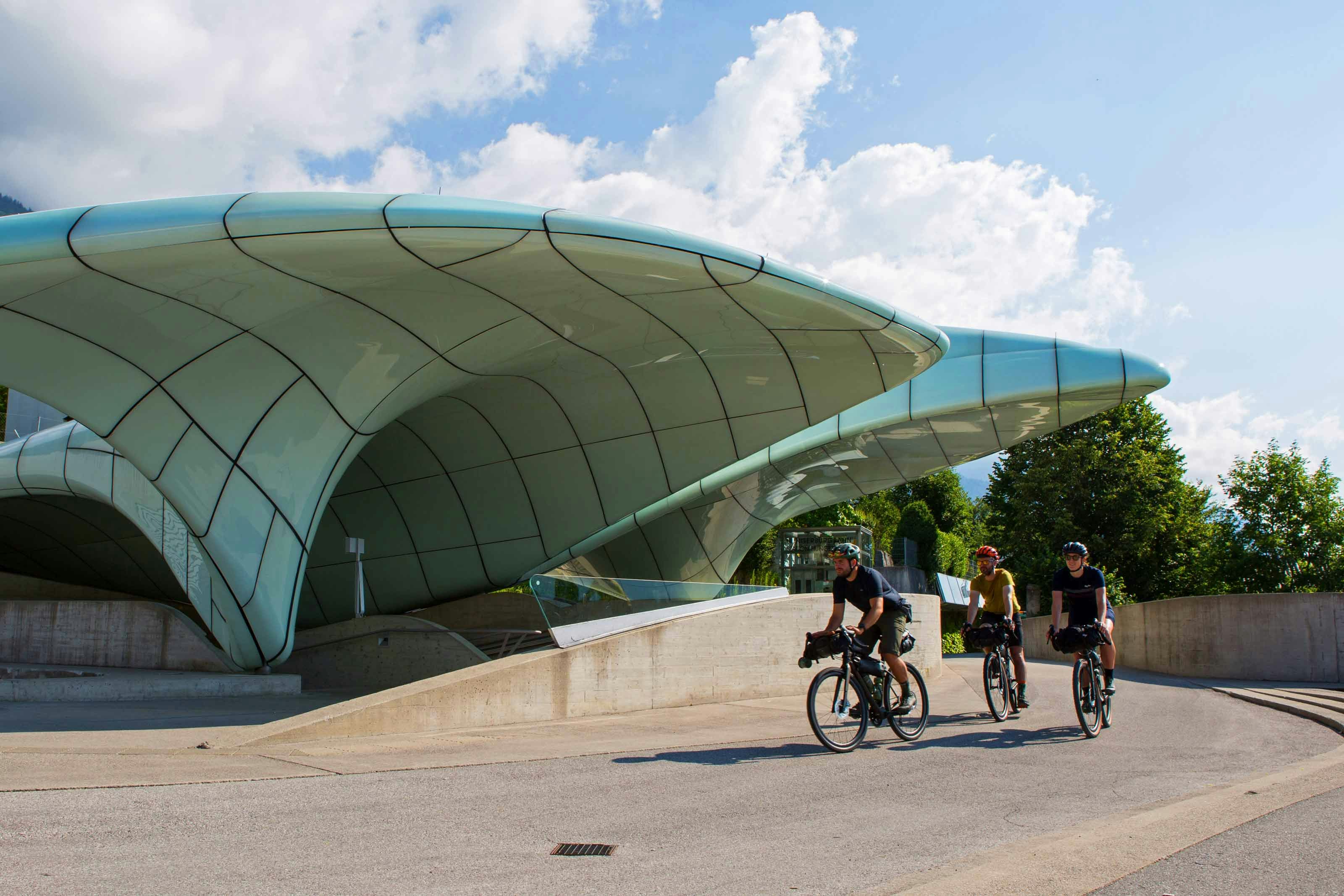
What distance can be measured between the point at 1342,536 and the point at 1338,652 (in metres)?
12.5

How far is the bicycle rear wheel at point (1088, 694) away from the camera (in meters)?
7.85

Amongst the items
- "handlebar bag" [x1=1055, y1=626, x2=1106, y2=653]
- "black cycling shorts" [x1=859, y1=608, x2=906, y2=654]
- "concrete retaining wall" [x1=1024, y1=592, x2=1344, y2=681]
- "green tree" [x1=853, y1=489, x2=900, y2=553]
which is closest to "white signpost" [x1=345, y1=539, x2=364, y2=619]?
"black cycling shorts" [x1=859, y1=608, x2=906, y2=654]

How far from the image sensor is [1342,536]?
25.6m

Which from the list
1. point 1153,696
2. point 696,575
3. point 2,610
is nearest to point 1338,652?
point 1153,696

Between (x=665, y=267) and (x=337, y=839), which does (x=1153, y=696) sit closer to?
(x=665, y=267)

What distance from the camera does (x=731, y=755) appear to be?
23.2 feet

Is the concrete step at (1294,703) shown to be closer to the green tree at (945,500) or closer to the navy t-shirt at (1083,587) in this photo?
the navy t-shirt at (1083,587)

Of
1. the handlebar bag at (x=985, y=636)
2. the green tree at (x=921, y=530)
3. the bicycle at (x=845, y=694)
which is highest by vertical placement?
the green tree at (x=921, y=530)

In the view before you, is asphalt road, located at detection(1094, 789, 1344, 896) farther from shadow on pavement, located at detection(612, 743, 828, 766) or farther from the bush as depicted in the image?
the bush

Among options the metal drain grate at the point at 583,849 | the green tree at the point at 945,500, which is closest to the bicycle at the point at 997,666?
the metal drain grate at the point at 583,849

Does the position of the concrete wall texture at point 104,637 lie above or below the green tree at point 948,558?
below

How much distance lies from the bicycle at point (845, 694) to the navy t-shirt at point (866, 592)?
31 cm

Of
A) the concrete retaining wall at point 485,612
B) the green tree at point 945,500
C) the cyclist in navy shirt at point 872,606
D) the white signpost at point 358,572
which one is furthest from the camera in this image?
the green tree at point 945,500

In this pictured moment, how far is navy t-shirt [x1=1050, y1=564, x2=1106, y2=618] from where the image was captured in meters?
8.09
